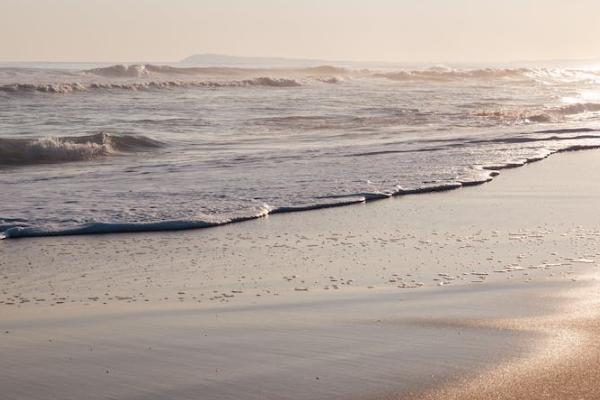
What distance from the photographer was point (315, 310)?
192 inches

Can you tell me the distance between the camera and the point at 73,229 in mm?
7543

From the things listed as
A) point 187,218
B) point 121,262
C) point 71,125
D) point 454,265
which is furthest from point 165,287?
point 71,125

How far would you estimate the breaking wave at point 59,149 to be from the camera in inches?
567

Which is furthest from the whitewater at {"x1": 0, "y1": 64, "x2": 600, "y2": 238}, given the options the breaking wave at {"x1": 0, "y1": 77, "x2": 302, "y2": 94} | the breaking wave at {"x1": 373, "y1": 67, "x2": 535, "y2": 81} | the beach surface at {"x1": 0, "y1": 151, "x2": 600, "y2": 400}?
the breaking wave at {"x1": 373, "y1": 67, "x2": 535, "y2": 81}

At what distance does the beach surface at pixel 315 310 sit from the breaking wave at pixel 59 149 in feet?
24.2

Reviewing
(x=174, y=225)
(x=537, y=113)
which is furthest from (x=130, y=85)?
(x=174, y=225)

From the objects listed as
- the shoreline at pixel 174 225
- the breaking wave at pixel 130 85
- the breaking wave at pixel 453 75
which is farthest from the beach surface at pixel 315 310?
the breaking wave at pixel 453 75

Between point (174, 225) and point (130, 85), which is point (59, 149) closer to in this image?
point (174, 225)

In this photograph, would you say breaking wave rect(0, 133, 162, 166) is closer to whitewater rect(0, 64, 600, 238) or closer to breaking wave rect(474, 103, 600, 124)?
whitewater rect(0, 64, 600, 238)

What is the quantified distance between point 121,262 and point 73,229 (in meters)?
1.37

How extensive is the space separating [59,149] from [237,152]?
294cm

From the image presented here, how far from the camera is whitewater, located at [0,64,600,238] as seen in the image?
8625 millimetres

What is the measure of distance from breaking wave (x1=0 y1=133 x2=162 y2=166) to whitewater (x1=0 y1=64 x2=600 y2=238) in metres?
0.03

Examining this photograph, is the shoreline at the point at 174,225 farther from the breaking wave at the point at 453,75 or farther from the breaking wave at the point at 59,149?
the breaking wave at the point at 453,75
